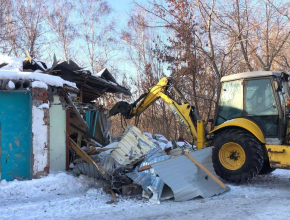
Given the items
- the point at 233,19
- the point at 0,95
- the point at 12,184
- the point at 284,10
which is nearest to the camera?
the point at 12,184

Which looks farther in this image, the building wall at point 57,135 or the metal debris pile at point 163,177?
the building wall at point 57,135

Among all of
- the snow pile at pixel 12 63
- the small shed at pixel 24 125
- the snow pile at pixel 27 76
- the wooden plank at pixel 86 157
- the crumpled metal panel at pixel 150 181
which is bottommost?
the crumpled metal panel at pixel 150 181

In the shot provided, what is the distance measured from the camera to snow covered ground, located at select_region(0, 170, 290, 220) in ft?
15.8

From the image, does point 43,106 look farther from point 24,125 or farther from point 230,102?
point 230,102

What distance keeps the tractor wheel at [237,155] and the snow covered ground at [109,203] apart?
1.18 feet

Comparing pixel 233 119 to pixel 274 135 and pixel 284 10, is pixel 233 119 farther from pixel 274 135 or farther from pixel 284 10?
pixel 284 10

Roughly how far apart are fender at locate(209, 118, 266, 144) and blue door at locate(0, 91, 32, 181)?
488cm

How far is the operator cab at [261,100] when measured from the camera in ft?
21.6

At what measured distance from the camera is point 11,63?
8.38m

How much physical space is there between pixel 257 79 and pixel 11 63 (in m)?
7.05

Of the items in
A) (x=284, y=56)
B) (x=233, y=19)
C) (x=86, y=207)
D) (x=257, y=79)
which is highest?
(x=233, y=19)

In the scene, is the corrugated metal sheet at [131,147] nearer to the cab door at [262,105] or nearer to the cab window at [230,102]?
the cab window at [230,102]

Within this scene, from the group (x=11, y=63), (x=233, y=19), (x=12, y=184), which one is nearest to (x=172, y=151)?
(x=12, y=184)

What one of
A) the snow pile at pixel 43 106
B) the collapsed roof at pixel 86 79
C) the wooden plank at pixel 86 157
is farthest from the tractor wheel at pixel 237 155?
the collapsed roof at pixel 86 79
